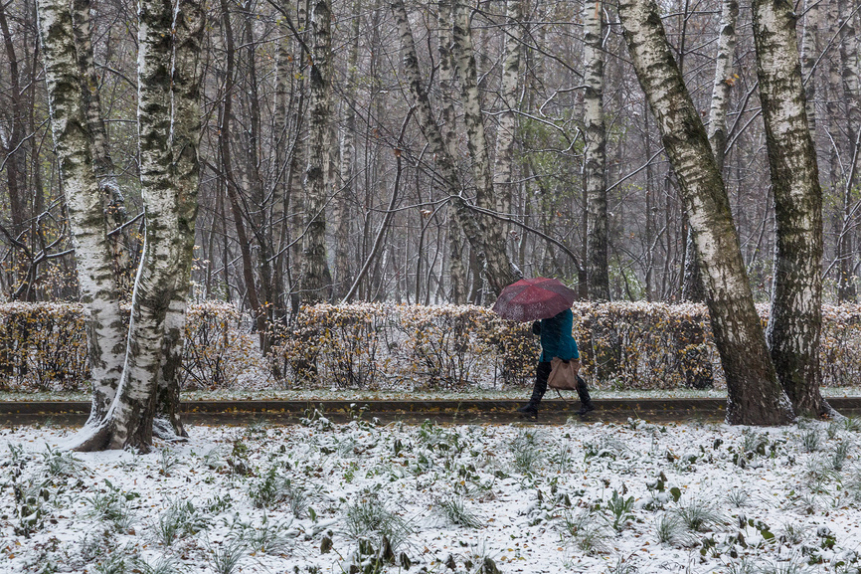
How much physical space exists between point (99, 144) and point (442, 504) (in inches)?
391

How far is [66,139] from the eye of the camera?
258 inches

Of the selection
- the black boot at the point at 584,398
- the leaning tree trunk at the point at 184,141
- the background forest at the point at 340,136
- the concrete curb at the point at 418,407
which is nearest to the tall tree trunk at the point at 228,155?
the background forest at the point at 340,136

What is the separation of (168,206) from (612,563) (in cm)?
469

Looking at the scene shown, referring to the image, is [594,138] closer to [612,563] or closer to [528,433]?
[528,433]

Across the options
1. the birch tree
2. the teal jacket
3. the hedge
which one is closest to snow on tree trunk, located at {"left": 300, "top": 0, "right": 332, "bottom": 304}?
the hedge

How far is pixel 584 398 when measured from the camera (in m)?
7.93

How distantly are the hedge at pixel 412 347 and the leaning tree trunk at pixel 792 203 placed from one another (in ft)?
9.88

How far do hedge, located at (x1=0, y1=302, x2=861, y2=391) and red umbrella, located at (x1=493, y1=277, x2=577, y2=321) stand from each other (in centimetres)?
Result: 247

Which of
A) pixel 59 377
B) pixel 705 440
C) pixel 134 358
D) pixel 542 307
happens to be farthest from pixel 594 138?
pixel 59 377

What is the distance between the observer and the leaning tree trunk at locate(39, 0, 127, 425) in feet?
21.4

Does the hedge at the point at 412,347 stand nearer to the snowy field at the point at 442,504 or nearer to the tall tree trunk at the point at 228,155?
the tall tree trunk at the point at 228,155

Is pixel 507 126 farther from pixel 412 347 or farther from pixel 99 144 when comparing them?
pixel 99 144

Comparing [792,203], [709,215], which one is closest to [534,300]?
[709,215]

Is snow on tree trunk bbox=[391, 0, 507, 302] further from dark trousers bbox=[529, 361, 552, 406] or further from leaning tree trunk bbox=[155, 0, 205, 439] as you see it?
leaning tree trunk bbox=[155, 0, 205, 439]
